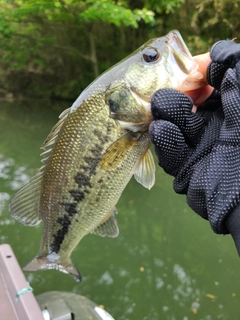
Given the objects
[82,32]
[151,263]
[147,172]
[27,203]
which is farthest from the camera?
[82,32]

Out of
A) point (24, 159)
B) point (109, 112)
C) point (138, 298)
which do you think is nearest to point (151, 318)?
point (138, 298)

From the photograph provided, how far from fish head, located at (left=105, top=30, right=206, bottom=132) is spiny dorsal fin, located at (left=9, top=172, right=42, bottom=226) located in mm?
739

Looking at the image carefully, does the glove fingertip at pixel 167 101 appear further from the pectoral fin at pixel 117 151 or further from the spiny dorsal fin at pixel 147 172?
the spiny dorsal fin at pixel 147 172

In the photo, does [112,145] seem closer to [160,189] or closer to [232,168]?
[232,168]

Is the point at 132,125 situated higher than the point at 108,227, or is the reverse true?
the point at 132,125

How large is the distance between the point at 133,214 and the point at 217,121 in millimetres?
4727

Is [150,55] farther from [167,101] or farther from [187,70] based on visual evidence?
[167,101]

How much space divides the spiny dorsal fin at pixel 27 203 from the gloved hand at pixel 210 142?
87 centimetres

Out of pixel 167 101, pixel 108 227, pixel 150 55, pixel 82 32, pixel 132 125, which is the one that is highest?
pixel 150 55

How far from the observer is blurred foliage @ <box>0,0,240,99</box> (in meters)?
9.67

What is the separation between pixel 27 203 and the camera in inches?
87.1

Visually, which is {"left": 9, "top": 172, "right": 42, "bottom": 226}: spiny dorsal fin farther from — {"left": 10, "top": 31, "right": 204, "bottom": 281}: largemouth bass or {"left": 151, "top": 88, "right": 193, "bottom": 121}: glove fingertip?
{"left": 151, "top": 88, "right": 193, "bottom": 121}: glove fingertip

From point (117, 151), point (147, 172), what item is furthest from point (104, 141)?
point (147, 172)

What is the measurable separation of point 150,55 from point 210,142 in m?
0.58
